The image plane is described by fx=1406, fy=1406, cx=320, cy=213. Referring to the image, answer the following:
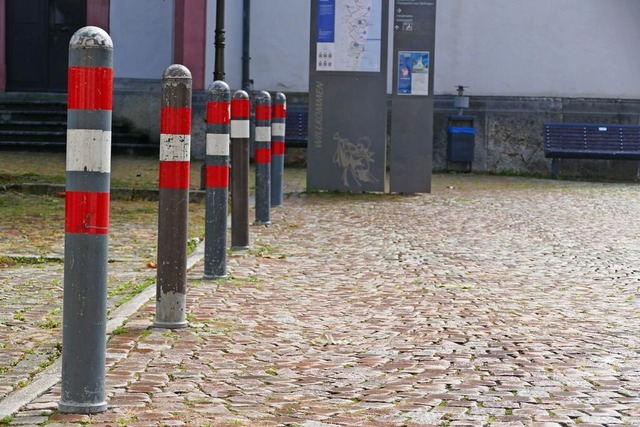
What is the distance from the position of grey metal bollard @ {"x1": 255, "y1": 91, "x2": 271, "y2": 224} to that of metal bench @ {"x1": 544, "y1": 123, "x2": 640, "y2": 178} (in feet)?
39.6

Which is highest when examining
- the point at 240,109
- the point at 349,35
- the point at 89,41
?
the point at 349,35

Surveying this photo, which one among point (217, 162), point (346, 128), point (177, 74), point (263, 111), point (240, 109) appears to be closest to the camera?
point (177, 74)

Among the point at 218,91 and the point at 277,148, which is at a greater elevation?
the point at 218,91

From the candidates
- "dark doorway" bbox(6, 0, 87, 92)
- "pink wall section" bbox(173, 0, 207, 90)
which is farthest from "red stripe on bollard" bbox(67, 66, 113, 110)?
"dark doorway" bbox(6, 0, 87, 92)

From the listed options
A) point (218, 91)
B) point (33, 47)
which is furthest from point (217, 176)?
point (33, 47)

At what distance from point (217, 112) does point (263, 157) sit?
4.03 metres

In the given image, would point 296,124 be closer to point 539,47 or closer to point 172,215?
point 539,47

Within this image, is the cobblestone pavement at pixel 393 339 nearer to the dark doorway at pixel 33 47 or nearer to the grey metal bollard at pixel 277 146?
the grey metal bollard at pixel 277 146

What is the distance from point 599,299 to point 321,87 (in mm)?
10003

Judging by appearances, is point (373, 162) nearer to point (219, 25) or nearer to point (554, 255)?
point (219, 25)

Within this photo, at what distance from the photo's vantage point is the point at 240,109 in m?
10.1

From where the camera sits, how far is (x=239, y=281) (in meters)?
8.85

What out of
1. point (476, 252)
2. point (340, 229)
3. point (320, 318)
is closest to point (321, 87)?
point (340, 229)

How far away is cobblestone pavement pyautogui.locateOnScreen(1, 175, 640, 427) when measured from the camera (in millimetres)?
5000
